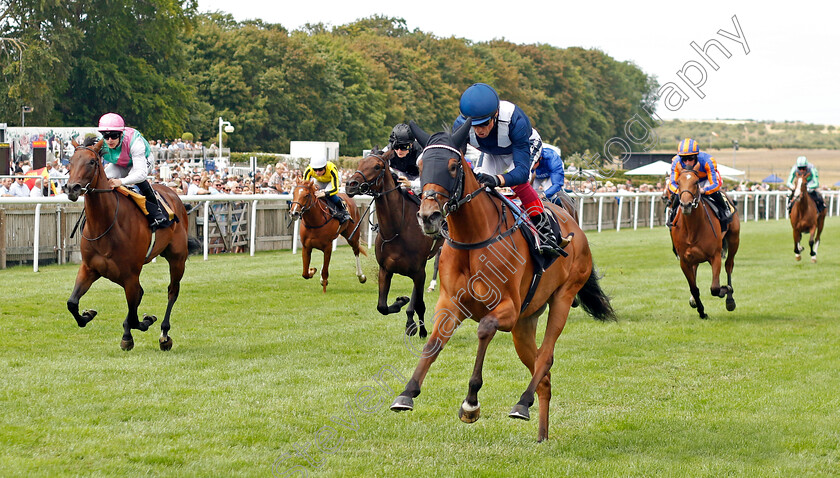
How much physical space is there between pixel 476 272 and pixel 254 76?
174 ft

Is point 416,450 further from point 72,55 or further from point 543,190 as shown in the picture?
point 72,55

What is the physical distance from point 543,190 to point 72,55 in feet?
120

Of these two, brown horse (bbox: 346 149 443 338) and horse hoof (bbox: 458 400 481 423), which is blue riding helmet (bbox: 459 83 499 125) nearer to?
horse hoof (bbox: 458 400 481 423)

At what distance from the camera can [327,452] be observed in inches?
196

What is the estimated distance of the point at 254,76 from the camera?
56094 mm

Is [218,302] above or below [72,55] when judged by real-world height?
below

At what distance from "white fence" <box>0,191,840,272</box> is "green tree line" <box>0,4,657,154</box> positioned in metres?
6.18

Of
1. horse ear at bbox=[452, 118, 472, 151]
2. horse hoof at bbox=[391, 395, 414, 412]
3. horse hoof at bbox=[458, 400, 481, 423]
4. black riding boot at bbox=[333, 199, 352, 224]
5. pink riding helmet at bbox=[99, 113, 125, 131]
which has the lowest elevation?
horse hoof at bbox=[458, 400, 481, 423]

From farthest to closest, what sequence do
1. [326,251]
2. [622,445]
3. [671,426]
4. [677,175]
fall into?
[326,251], [677,175], [671,426], [622,445]

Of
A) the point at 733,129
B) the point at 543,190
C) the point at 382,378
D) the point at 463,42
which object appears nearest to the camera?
the point at 382,378

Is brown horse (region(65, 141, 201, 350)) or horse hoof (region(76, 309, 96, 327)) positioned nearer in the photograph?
brown horse (region(65, 141, 201, 350))

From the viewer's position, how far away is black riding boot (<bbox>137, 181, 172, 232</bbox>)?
8281mm

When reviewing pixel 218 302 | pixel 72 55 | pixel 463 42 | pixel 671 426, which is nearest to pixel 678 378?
pixel 671 426

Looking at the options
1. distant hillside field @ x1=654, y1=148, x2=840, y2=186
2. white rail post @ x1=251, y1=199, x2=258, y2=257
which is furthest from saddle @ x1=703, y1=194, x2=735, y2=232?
distant hillside field @ x1=654, y1=148, x2=840, y2=186
